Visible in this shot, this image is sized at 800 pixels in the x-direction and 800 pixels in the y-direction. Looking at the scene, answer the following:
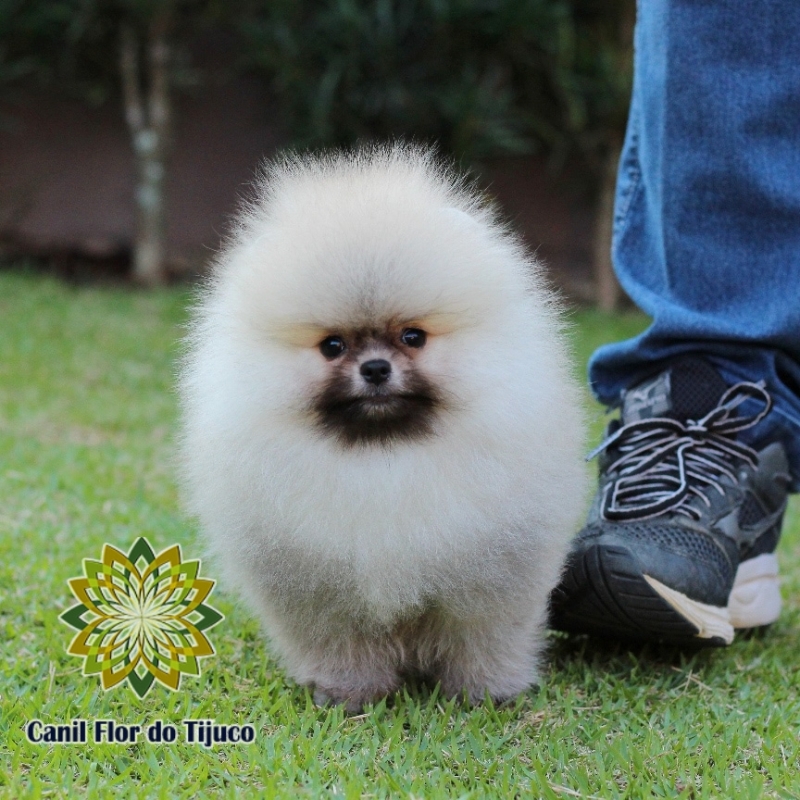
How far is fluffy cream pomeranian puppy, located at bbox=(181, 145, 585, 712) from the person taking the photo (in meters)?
1.34

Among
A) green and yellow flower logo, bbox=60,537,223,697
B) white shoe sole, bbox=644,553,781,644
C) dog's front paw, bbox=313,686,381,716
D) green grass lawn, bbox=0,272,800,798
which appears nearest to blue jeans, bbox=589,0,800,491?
white shoe sole, bbox=644,553,781,644

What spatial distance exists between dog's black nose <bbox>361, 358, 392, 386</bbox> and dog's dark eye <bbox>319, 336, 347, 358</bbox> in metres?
0.05

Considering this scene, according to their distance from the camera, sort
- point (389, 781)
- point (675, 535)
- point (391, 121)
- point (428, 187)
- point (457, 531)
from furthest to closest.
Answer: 1. point (391, 121)
2. point (675, 535)
3. point (428, 187)
4. point (457, 531)
5. point (389, 781)

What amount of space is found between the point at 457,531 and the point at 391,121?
480 cm

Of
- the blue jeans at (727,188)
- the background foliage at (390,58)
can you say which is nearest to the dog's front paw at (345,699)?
the blue jeans at (727,188)

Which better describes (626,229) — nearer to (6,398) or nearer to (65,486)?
Result: (65,486)

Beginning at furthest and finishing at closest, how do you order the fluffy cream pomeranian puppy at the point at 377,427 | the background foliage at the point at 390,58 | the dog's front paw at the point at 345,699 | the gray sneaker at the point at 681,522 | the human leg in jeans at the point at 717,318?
the background foliage at the point at 390,58 < the human leg in jeans at the point at 717,318 < the gray sneaker at the point at 681,522 < the dog's front paw at the point at 345,699 < the fluffy cream pomeranian puppy at the point at 377,427

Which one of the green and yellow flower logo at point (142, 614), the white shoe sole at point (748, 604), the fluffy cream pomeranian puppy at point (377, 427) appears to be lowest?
the white shoe sole at point (748, 604)

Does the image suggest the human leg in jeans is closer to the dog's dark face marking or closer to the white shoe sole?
the white shoe sole

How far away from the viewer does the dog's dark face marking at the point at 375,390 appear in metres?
1.34

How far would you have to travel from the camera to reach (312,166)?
5.04 feet

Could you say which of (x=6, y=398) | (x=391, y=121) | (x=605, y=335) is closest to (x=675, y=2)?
(x=6, y=398)

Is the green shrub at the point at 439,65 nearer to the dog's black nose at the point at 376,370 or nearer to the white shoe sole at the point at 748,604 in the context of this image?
the white shoe sole at the point at 748,604

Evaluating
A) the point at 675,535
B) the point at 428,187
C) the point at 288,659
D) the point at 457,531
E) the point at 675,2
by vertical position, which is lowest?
the point at 288,659
